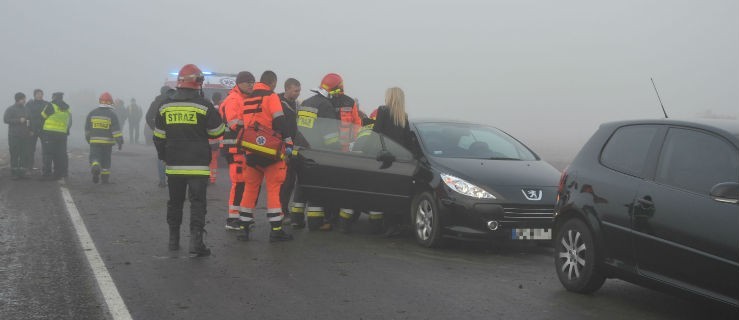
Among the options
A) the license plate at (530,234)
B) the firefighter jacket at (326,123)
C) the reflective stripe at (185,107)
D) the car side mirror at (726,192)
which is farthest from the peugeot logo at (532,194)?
the reflective stripe at (185,107)

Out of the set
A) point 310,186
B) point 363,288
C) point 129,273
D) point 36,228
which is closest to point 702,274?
point 363,288

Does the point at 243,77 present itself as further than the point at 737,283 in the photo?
Yes

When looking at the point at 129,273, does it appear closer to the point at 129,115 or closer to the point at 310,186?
the point at 310,186

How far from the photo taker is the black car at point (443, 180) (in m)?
8.28

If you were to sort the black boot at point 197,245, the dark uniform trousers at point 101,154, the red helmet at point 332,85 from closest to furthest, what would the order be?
the black boot at point 197,245 → the red helmet at point 332,85 → the dark uniform trousers at point 101,154

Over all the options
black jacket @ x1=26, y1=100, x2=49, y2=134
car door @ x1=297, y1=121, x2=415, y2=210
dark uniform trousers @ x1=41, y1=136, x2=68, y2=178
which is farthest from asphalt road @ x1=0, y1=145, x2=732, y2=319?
black jacket @ x1=26, y1=100, x2=49, y2=134

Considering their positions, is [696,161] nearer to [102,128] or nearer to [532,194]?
[532,194]

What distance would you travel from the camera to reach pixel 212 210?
1178cm

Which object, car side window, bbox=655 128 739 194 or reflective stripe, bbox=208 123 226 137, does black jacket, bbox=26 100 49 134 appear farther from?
car side window, bbox=655 128 739 194

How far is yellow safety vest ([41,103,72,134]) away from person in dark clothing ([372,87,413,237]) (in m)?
9.00

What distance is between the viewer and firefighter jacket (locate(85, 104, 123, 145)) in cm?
1580

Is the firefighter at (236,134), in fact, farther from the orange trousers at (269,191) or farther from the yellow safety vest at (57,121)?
the yellow safety vest at (57,121)

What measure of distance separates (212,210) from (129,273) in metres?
4.82

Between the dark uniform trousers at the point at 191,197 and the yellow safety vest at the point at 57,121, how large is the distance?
9.03m
